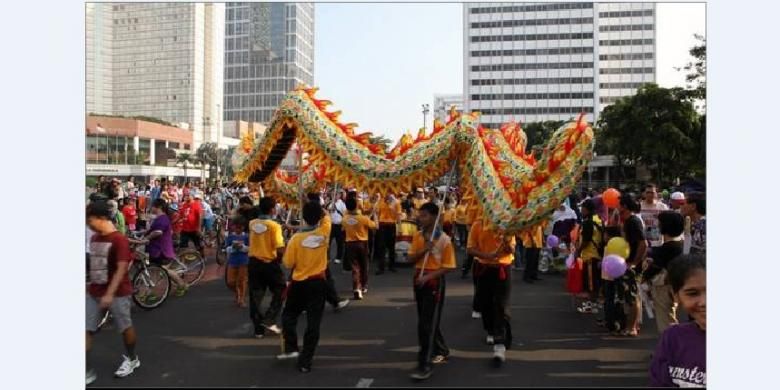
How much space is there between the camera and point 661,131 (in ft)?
88.2

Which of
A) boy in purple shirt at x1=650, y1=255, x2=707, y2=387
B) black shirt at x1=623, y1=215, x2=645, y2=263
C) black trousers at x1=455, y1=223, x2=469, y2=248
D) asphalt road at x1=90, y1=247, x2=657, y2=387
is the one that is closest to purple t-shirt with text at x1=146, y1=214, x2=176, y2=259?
asphalt road at x1=90, y1=247, x2=657, y2=387

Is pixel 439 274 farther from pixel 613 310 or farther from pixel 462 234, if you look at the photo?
pixel 462 234

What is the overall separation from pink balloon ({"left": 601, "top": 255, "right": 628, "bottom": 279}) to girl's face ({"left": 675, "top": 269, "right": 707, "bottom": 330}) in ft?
11.0

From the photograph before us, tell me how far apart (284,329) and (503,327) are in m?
1.98

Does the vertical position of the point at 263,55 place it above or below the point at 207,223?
above

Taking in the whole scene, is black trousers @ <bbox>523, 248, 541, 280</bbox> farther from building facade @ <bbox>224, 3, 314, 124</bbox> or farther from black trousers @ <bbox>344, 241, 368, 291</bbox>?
building facade @ <bbox>224, 3, 314, 124</bbox>

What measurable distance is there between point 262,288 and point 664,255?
13.4 ft

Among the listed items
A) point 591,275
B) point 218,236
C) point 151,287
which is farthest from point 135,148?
point 591,275

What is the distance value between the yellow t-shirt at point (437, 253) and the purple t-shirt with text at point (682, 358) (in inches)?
96.1

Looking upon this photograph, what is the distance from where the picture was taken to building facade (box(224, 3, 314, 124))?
8644cm

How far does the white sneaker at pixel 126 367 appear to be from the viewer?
15.6ft

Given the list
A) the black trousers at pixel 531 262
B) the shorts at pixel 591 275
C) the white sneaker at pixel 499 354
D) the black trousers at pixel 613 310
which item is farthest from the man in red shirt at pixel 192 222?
the black trousers at pixel 613 310

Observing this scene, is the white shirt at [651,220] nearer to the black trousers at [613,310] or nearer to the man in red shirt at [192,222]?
the black trousers at [613,310]

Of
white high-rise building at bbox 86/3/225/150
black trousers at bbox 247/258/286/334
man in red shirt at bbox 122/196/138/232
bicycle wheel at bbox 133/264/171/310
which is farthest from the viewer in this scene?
white high-rise building at bbox 86/3/225/150
